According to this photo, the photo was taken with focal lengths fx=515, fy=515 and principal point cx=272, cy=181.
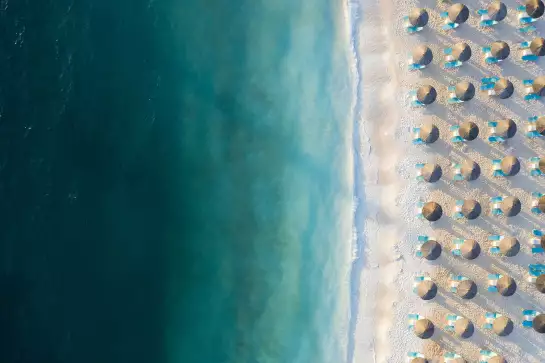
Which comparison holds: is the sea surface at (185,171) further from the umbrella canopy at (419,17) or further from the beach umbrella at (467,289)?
the beach umbrella at (467,289)

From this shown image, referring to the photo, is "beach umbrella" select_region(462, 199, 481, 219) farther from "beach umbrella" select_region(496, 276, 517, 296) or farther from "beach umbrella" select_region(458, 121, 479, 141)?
"beach umbrella" select_region(496, 276, 517, 296)

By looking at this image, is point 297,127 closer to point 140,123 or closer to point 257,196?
point 257,196

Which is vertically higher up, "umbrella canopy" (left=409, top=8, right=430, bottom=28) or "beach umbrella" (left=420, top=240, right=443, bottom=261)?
"umbrella canopy" (left=409, top=8, right=430, bottom=28)

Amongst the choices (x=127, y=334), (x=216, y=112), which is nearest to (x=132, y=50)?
(x=216, y=112)

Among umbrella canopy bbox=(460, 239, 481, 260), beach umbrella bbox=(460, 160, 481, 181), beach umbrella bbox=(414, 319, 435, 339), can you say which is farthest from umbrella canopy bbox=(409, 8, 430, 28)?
beach umbrella bbox=(414, 319, 435, 339)

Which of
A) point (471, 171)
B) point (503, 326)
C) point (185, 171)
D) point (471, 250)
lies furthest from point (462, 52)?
point (185, 171)

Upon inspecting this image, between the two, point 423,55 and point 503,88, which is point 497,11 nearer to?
point 503,88
